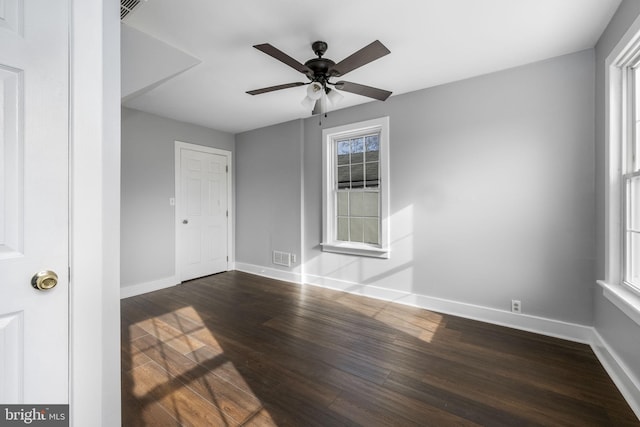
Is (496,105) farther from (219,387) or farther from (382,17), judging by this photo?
(219,387)

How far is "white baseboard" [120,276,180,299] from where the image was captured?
358cm

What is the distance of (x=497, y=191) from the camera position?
108 inches

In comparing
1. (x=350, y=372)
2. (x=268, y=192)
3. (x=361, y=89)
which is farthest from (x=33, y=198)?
(x=268, y=192)

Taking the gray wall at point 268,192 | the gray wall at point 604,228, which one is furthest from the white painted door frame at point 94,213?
the gray wall at point 268,192

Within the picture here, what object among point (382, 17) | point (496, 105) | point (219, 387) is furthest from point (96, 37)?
point (496, 105)

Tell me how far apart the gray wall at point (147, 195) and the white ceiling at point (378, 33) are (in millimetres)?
1184

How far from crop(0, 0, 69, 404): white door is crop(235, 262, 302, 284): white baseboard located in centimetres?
333

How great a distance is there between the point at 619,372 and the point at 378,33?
2985 mm

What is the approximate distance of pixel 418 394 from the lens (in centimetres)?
175

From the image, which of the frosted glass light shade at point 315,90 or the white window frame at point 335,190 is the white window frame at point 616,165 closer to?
the white window frame at point 335,190

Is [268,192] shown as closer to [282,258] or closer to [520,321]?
[282,258]

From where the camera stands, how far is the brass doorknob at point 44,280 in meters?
0.92

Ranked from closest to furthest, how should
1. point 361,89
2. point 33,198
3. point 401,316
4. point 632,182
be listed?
point 33,198 < point 632,182 < point 361,89 < point 401,316

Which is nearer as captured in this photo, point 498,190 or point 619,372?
point 619,372
